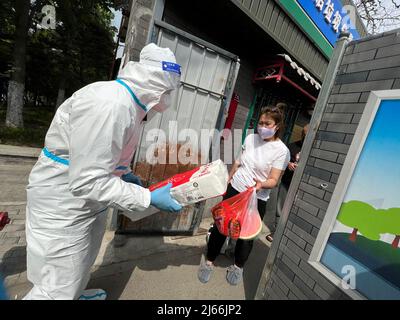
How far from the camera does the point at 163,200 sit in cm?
158

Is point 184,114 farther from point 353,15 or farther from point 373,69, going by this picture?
point 353,15

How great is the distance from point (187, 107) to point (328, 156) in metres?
1.78

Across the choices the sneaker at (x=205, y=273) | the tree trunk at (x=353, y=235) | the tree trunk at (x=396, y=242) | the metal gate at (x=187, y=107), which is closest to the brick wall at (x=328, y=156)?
the tree trunk at (x=353, y=235)

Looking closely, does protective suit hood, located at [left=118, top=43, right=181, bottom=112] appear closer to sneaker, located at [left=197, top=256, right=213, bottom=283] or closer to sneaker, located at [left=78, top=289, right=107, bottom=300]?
sneaker, located at [left=78, top=289, right=107, bottom=300]

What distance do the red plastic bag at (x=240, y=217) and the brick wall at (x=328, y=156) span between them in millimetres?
338

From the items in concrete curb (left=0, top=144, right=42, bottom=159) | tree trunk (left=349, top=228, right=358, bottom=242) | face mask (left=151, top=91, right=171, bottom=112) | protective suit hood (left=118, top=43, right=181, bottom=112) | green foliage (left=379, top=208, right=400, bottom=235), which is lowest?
concrete curb (left=0, top=144, right=42, bottom=159)

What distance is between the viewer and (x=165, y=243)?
10.5ft

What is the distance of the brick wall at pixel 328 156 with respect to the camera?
156 cm

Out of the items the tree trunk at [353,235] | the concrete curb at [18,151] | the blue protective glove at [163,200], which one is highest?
the tree trunk at [353,235]

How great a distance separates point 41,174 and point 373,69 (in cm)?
232

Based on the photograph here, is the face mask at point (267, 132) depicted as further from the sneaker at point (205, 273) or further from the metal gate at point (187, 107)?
the sneaker at point (205, 273)

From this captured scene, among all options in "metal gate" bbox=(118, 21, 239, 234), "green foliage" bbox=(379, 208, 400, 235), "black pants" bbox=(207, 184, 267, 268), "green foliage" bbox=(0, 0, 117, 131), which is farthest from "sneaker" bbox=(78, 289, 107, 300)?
"green foliage" bbox=(0, 0, 117, 131)

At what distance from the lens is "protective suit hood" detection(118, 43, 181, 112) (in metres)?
1.44

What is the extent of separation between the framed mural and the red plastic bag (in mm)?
561
